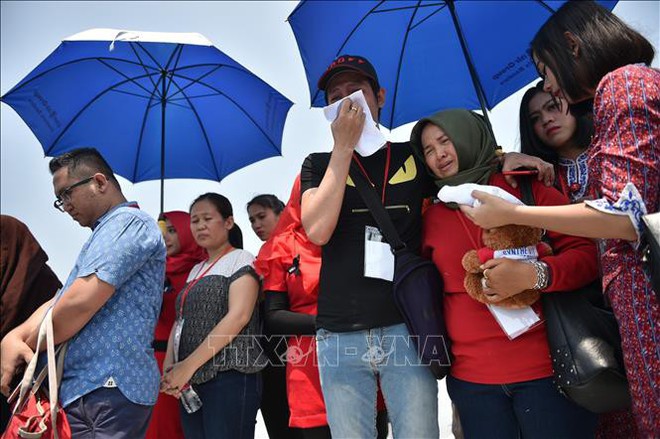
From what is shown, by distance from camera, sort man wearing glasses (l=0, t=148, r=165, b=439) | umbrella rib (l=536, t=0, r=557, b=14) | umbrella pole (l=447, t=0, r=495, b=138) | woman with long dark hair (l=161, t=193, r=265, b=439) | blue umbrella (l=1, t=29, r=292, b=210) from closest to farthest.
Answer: man wearing glasses (l=0, t=148, r=165, b=439)
woman with long dark hair (l=161, t=193, r=265, b=439)
umbrella rib (l=536, t=0, r=557, b=14)
umbrella pole (l=447, t=0, r=495, b=138)
blue umbrella (l=1, t=29, r=292, b=210)

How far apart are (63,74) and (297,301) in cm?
259

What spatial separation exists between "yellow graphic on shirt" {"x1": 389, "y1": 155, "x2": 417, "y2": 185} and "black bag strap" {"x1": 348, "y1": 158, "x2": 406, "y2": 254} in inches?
4.6

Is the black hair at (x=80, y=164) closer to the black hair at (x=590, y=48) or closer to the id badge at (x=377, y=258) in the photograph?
the id badge at (x=377, y=258)

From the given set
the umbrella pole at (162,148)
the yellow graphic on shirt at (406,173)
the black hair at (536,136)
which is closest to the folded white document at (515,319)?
the yellow graphic on shirt at (406,173)

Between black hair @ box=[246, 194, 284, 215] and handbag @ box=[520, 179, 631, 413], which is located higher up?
black hair @ box=[246, 194, 284, 215]

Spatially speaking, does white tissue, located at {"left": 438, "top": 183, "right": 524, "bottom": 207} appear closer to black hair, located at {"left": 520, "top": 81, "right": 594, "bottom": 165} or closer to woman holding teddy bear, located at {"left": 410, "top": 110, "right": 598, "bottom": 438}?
woman holding teddy bear, located at {"left": 410, "top": 110, "right": 598, "bottom": 438}

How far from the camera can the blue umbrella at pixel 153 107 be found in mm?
4340

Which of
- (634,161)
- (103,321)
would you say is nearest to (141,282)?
(103,321)

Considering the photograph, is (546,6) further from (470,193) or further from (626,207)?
(626,207)

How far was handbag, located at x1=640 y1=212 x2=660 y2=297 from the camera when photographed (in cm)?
166

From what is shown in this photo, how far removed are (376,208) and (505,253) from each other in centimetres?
57

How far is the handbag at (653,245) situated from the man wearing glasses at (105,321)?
2.02m

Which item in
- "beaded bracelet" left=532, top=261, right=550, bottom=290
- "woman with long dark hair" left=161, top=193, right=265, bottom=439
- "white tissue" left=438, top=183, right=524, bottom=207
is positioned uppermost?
"white tissue" left=438, top=183, right=524, bottom=207

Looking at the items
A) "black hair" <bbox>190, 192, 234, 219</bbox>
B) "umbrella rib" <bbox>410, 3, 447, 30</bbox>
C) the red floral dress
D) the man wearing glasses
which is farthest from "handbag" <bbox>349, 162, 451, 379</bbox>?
"umbrella rib" <bbox>410, 3, 447, 30</bbox>
